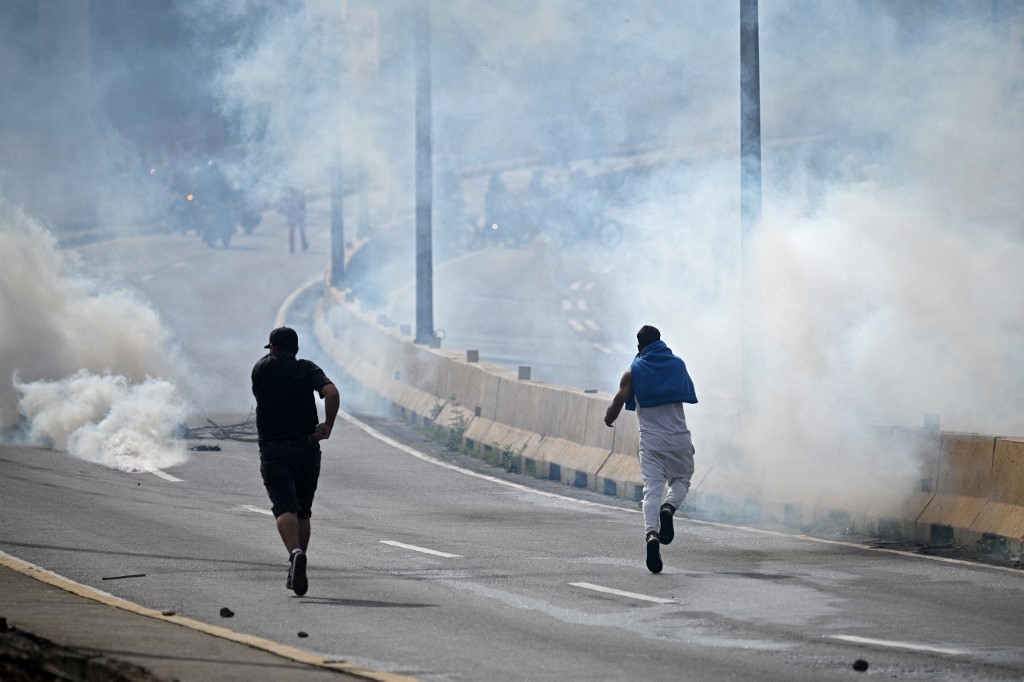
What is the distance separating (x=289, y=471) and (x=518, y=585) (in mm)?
1553

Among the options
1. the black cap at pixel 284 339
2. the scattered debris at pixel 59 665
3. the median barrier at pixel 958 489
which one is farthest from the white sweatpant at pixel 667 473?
the scattered debris at pixel 59 665

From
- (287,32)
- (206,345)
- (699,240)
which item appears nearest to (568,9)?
(699,240)

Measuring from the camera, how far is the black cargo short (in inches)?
414

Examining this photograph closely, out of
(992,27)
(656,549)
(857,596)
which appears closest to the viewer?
(857,596)

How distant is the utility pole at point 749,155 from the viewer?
1652 centimetres

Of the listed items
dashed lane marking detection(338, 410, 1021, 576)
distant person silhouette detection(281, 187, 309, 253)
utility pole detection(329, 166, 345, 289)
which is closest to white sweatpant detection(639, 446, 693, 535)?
dashed lane marking detection(338, 410, 1021, 576)

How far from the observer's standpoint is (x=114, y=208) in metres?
61.2

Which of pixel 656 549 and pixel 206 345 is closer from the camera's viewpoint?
pixel 656 549

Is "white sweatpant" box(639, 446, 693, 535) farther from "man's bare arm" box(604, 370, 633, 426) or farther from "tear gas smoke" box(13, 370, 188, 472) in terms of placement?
"tear gas smoke" box(13, 370, 188, 472)

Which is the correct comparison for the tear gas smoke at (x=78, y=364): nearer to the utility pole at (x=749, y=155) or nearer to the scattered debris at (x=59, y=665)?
the utility pole at (x=749, y=155)

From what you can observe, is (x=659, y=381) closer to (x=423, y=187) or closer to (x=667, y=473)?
(x=667, y=473)

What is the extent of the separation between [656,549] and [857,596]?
1.47 meters

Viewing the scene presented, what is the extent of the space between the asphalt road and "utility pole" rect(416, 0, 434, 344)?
6.72 m

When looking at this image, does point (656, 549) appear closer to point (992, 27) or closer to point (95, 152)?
point (992, 27)
